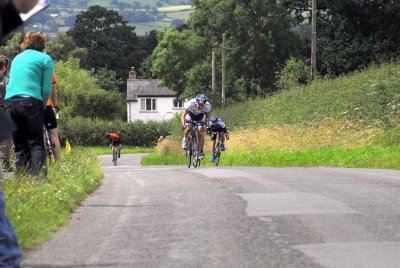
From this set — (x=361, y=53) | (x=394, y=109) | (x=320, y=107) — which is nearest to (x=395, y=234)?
(x=394, y=109)

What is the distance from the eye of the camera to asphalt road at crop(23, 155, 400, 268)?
7.38 meters

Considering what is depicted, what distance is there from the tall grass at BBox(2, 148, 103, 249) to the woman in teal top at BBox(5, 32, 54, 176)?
34cm

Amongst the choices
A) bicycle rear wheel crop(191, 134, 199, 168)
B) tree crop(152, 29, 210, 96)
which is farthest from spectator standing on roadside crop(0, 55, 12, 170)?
tree crop(152, 29, 210, 96)

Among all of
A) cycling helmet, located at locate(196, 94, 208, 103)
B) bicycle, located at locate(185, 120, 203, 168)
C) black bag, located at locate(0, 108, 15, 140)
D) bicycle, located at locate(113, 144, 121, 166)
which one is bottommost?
bicycle, located at locate(113, 144, 121, 166)

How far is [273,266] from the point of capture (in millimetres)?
7031

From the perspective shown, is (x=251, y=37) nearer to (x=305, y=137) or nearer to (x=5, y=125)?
(x=305, y=137)

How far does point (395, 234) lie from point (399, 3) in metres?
55.0

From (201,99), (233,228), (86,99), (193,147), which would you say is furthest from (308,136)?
(86,99)

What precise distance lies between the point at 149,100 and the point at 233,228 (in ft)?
394

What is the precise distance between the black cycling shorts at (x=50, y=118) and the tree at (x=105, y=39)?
120m

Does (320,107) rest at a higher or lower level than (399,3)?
lower

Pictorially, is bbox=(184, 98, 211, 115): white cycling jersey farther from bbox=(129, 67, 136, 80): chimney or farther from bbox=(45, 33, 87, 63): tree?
bbox=(45, 33, 87, 63): tree

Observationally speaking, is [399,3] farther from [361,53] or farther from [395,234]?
[395,234]

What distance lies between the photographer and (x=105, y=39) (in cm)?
13275
